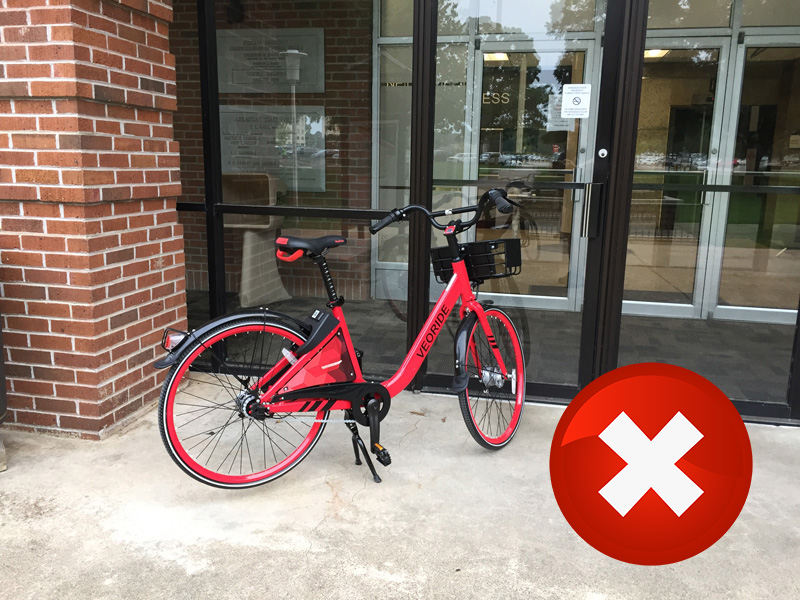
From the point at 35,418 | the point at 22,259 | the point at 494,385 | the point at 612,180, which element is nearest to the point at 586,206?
the point at 612,180

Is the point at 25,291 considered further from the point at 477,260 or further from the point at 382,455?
the point at 477,260

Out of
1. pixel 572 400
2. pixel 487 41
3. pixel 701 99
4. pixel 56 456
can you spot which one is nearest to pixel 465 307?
pixel 572 400

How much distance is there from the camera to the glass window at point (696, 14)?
3792mm

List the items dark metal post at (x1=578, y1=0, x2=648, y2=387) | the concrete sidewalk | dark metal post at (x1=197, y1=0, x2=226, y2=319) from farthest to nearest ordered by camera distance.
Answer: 1. dark metal post at (x1=197, y1=0, x2=226, y2=319)
2. dark metal post at (x1=578, y1=0, x2=648, y2=387)
3. the concrete sidewalk

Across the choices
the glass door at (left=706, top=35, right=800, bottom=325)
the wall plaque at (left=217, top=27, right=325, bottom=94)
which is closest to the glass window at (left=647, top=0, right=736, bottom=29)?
the glass door at (left=706, top=35, right=800, bottom=325)

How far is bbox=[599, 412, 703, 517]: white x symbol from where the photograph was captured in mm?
2123

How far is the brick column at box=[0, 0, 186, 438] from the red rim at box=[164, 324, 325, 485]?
795 millimetres

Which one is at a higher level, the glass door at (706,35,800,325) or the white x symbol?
the glass door at (706,35,800,325)

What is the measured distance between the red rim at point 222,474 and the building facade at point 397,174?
2.61 feet

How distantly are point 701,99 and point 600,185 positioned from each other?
1248mm

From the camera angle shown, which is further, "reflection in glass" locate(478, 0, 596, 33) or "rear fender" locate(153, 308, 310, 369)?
"reflection in glass" locate(478, 0, 596, 33)

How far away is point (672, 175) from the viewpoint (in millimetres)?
3848

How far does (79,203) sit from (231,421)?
122 centimetres

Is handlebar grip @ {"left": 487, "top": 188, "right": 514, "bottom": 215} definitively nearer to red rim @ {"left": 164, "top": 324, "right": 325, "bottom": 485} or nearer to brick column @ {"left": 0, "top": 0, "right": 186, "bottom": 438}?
red rim @ {"left": 164, "top": 324, "right": 325, "bottom": 485}
